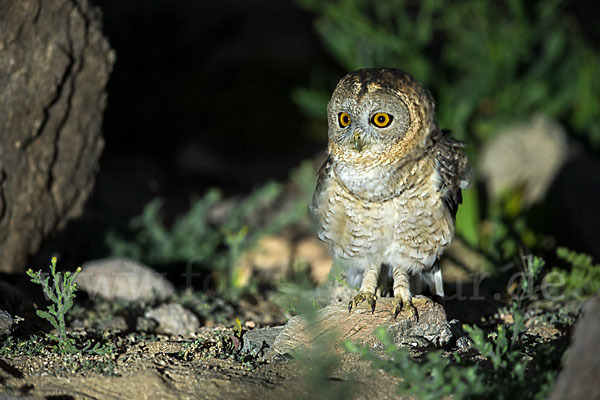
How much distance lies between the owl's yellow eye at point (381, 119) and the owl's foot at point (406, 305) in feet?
3.03

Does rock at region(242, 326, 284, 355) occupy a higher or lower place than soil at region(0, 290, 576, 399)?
higher

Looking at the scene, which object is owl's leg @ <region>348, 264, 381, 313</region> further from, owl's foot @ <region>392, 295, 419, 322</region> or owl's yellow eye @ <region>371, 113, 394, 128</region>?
owl's yellow eye @ <region>371, 113, 394, 128</region>

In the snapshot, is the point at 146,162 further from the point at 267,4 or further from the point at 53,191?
the point at 267,4

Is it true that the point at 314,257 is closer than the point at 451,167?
No

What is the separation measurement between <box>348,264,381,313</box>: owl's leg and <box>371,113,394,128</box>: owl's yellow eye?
0.84 meters

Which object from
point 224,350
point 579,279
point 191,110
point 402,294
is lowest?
point 224,350

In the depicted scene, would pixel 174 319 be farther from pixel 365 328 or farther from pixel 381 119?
pixel 381 119

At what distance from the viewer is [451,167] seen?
3553 mm

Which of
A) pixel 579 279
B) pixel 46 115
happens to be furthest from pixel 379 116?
pixel 46 115

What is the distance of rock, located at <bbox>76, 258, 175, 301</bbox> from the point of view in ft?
14.1

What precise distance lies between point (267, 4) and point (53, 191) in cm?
1460

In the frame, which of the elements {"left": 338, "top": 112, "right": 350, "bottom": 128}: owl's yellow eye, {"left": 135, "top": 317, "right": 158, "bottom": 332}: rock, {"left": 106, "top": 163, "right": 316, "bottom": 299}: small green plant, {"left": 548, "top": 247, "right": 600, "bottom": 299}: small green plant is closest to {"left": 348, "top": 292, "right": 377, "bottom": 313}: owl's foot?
{"left": 338, "top": 112, "right": 350, "bottom": 128}: owl's yellow eye

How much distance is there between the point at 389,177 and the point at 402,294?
2.09 feet

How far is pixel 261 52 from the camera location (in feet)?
44.7
